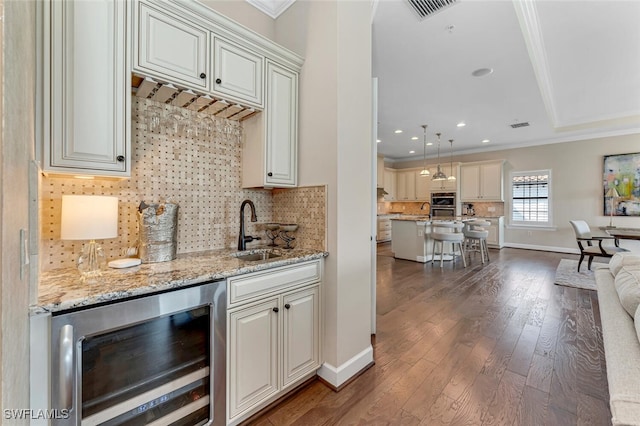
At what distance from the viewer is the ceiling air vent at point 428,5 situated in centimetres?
226

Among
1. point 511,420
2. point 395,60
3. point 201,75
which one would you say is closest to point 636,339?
point 511,420

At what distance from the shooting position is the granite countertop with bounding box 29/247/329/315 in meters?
0.96

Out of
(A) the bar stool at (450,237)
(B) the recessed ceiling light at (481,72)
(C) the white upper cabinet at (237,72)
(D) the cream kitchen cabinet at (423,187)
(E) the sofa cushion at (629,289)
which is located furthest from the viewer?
(D) the cream kitchen cabinet at (423,187)

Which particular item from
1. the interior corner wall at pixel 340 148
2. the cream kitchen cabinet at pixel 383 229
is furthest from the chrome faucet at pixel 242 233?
the cream kitchen cabinet at pixel 383 229

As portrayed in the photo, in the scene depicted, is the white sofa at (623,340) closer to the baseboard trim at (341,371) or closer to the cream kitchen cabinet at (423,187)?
the baseboard trim at (341,371)

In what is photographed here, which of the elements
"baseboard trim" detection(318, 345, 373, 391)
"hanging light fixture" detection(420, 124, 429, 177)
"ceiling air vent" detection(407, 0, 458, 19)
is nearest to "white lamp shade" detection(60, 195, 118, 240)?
"baseboard trim" detection(318, 345, 373, 391)

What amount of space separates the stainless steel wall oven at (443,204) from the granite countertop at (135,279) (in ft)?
24.7

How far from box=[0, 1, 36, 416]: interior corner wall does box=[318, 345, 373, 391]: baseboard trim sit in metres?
1.48

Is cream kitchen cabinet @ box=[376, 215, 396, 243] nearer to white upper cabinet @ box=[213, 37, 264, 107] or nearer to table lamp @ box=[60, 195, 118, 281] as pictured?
white upper cabinet @ box=[213, 37, 264, 107]

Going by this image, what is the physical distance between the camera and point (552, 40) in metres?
2.96

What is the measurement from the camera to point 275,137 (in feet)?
6.33

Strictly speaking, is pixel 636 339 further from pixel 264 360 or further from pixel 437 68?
pixel 437 68

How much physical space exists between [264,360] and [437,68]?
379 centimetres

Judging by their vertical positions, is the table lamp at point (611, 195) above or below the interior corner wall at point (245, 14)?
below
